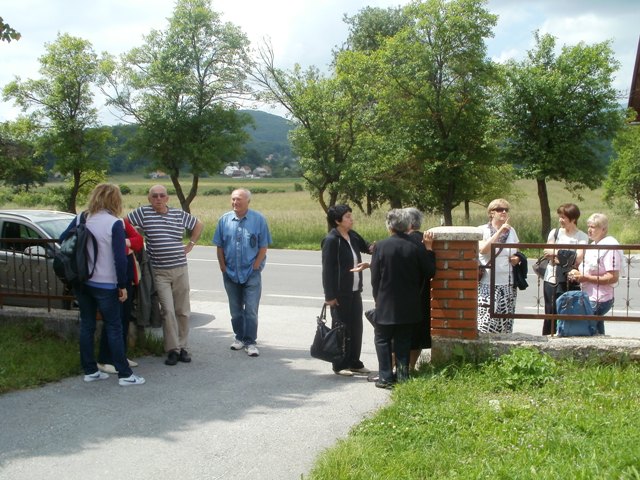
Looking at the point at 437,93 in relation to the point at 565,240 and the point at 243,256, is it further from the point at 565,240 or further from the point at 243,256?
the point at 243,256

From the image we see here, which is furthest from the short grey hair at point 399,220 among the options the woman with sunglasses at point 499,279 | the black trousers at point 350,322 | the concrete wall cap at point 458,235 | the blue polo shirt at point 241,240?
the blue polo shirt at point 241,240

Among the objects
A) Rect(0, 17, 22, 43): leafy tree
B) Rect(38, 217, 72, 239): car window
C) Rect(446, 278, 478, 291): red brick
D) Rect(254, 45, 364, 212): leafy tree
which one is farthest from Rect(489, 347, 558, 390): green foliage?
Rect(254, 45, 364, 212): leafy tree

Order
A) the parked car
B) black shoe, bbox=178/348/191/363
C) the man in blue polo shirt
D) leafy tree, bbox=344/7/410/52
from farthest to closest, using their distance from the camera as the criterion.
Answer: leafy tree, bbox=344/7/410/52 < the parked car < the man in blue polo shirt < black shoe, bbox=178/348/191/363

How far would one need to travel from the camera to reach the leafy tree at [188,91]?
27.8 meters

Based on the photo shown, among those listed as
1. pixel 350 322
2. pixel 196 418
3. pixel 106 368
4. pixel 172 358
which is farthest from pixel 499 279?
pixel 106 368

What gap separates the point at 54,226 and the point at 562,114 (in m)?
20.0

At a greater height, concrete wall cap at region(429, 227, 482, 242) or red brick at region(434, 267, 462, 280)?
concrete wall cap at region(429, 227, 482, 242)

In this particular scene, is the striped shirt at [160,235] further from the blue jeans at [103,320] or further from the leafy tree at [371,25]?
the leafy tree at [371,25]

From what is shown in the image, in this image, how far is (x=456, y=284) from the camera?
251 inches

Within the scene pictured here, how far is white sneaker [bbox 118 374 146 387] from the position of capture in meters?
6.43

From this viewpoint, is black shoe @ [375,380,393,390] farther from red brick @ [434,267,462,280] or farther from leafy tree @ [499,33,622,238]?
leafy tree @ [499,33,622,238]

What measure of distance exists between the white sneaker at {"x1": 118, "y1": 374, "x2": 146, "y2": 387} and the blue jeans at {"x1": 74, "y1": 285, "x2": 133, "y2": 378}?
42 mm

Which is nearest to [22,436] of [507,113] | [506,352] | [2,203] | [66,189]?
[506,352]

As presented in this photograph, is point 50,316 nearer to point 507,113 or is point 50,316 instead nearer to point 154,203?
point 154,203
